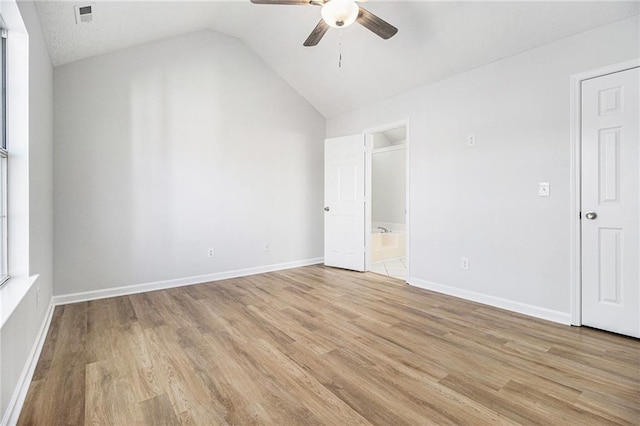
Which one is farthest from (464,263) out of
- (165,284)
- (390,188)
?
(390,188)

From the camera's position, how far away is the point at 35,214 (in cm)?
225

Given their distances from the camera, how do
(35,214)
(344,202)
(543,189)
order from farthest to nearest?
(344,202) < (543,189) < (35,214)

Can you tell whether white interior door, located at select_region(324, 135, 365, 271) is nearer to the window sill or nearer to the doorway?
the doorway

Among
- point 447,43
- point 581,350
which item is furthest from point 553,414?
point 447,43

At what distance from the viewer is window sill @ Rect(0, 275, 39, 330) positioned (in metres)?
1.51

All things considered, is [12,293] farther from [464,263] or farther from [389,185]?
[389,185]

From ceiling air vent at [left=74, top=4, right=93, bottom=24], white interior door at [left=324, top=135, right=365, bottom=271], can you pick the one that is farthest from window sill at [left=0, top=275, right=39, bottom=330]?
white interior door at [left=324, top=135, right=365, bottom=271]

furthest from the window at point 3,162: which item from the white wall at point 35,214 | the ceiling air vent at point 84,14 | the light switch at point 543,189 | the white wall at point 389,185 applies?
the white wall at point 389,185

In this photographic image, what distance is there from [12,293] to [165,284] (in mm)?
2184

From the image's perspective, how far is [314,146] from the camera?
534cm

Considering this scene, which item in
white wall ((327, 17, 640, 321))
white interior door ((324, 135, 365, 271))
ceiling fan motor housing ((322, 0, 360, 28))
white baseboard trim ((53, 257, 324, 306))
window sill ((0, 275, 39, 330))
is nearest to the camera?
window sill ((0, 275, 39, 330))

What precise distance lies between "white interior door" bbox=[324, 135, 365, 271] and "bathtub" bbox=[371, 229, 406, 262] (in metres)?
0.82

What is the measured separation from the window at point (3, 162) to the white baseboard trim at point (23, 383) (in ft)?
1.83

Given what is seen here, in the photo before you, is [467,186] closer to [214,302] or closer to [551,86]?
[551,86]
